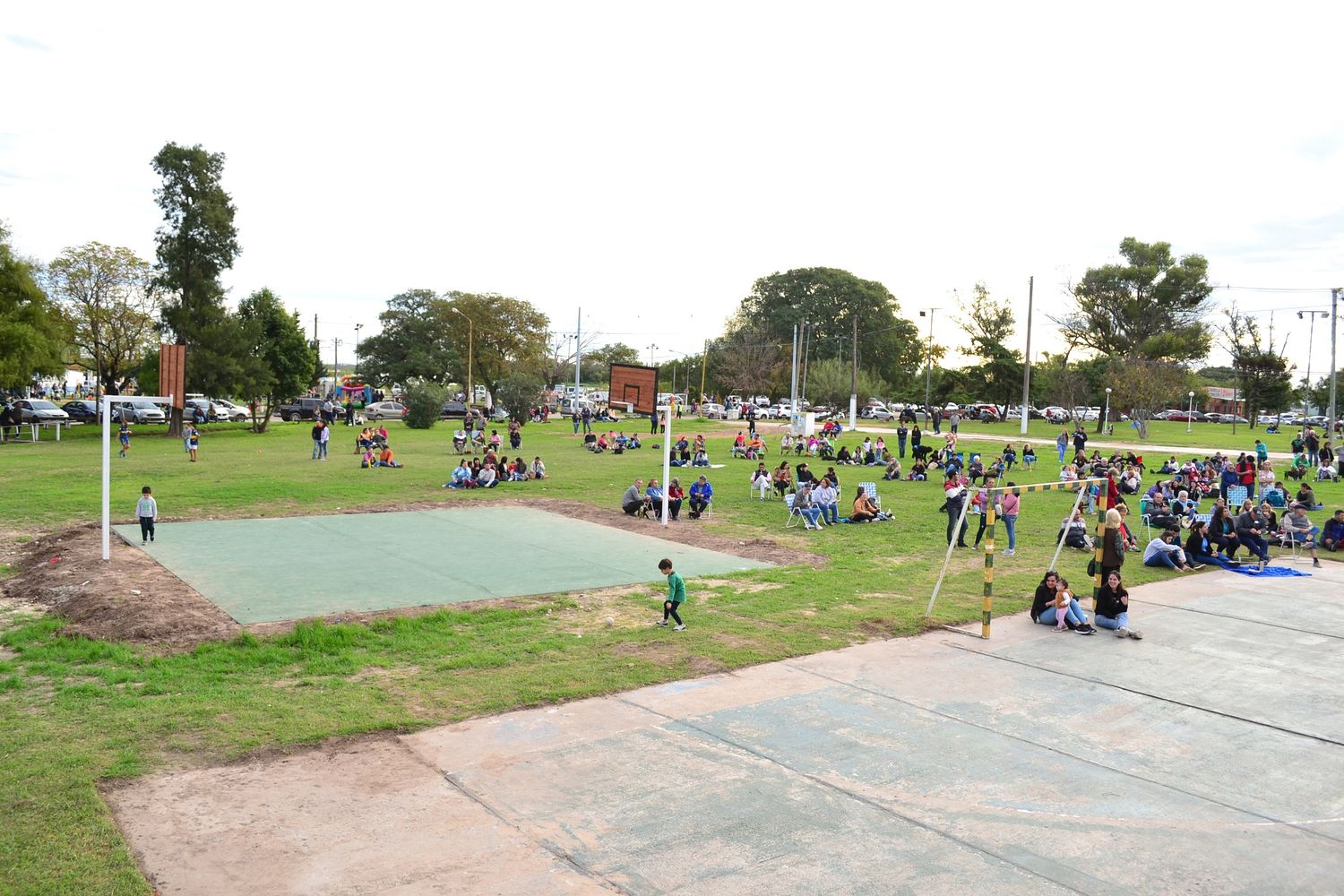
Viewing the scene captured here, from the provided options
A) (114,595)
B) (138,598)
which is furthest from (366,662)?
(114,595)

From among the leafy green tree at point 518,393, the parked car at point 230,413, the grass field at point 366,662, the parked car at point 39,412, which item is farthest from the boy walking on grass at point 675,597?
the parked car at point 230,413

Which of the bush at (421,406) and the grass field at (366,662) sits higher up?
the bush at (421,406)

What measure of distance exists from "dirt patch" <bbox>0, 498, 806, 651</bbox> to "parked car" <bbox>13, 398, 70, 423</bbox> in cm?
3144

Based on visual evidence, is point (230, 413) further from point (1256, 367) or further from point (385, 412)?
point (1256, 367)

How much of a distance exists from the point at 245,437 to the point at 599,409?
25.7 meters

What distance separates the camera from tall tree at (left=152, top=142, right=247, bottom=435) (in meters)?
Answer: 43.5

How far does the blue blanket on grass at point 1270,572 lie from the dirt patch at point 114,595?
15.7 meters

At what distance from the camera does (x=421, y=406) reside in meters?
50.3

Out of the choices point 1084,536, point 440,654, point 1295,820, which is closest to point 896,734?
point 1295,820

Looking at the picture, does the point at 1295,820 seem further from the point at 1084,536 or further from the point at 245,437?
the point at 245,437

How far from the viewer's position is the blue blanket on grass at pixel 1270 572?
629 inches

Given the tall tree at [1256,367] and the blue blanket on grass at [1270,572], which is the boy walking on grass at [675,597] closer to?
the blue blanket on grass at [1270,572]

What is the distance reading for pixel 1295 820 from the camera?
665 cm

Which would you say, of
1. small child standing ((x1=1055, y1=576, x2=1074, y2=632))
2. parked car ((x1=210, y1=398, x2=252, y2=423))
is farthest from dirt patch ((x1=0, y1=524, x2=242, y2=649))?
parked car ((x1=210, y1=398, x2=252, y2=423))
